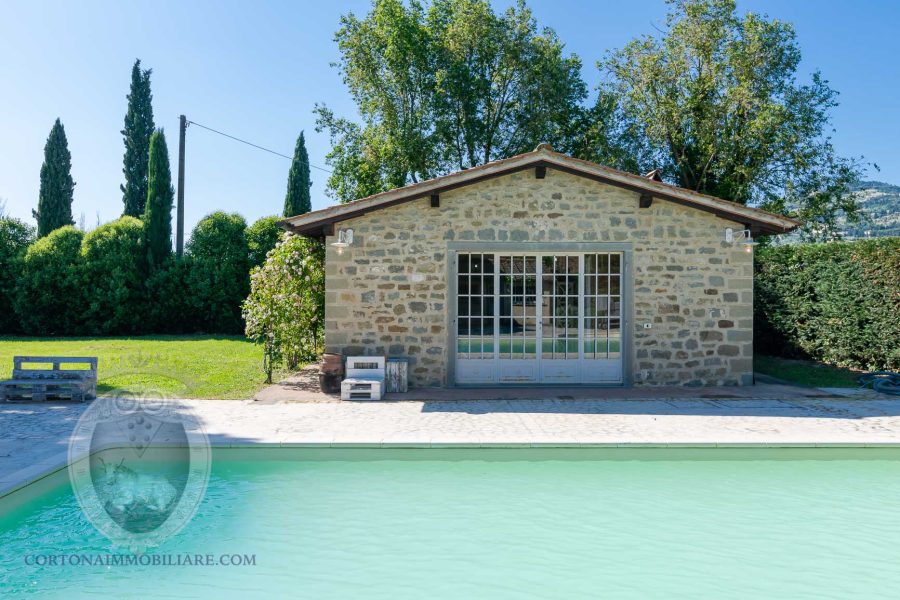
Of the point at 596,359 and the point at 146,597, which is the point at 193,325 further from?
the point at 146,597

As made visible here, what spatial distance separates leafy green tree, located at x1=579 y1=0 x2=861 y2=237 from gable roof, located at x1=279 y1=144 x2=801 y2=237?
897 centimetres

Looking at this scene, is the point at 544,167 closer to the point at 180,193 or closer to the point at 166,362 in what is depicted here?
the point at 166,362

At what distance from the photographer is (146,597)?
13.4 ft

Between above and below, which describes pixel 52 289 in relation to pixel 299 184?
below

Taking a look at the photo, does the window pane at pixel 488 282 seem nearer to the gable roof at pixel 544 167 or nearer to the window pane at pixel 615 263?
the gable roof at pixel 544 167

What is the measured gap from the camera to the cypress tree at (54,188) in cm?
2788

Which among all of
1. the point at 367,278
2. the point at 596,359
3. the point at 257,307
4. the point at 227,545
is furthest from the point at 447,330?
the point at 227,545

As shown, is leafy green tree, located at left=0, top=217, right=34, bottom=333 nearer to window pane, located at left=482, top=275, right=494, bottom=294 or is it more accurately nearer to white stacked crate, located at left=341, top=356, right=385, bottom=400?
white stacked crate, located at left=341, top=356, right=385, bottom=400

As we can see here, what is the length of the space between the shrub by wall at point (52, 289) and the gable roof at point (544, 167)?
14.7 m

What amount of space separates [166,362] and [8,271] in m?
11.3

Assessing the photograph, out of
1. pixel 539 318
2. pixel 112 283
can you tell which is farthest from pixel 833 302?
pixel 112 283

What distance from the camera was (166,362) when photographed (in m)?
14.3

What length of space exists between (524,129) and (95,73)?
44.9ft

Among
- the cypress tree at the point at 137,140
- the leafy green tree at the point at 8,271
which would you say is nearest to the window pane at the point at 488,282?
A: the leafy green tree at the point at 8,271
